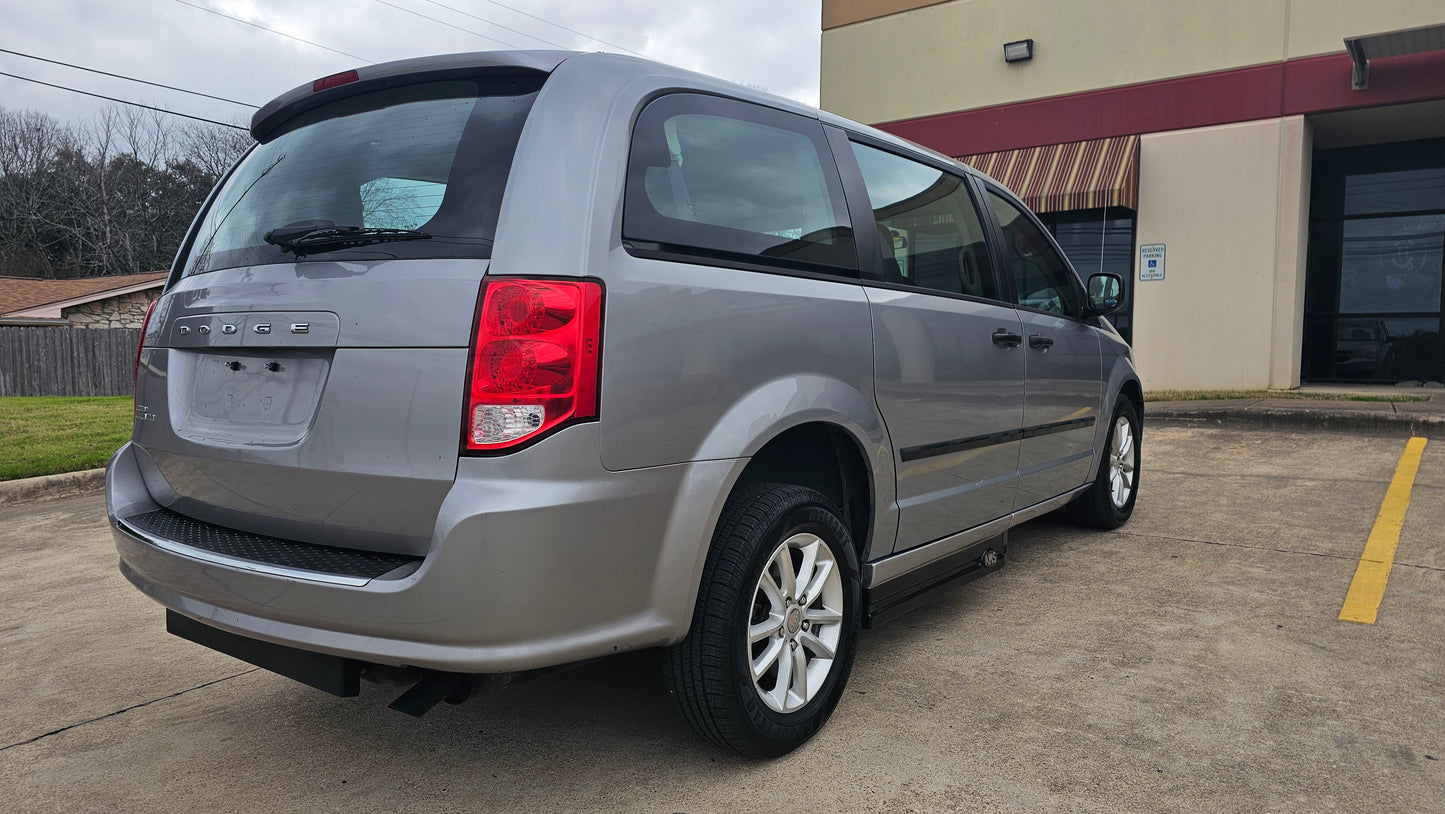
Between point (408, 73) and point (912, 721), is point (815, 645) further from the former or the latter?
point (408, 73)

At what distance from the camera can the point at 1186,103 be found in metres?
12.8

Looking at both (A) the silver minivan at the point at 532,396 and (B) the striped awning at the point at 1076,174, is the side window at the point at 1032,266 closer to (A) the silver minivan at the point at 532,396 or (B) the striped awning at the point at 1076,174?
(A) the silver minivan at the point at 532,396

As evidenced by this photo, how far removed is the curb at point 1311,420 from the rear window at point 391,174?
938cm

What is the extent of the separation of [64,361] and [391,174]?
2375cm

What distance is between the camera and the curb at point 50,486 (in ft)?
21.7

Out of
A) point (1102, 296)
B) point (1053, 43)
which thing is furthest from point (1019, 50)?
point (1102, 296)

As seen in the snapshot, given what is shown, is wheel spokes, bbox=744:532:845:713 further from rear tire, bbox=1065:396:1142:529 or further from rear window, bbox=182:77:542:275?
rear tire, bbox=1065:396:1142:529

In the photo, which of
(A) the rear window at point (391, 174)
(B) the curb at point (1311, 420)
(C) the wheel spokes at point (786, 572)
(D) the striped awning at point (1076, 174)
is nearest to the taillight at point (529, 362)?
(A) the rear window at point (391, 174)

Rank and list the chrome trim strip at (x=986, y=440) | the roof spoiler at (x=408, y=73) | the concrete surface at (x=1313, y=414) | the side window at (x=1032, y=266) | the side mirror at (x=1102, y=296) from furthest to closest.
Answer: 1. the concrete surface at (x=1313, y=414)
2. the side mirror at (x=1102, y=296)
3. the side window at (x=1032, y=266)
4. the chrome trim strip at (x=986, y=440)
5. the roof spoiler at (x=408, y=73)

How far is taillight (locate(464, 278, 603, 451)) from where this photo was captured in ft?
6.50

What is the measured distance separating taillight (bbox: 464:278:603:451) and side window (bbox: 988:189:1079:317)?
2.44m

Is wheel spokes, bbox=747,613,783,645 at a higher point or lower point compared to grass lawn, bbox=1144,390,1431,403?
higher

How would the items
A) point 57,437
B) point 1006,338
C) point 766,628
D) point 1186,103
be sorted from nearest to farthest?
point 766,628, point 1006,338, point 57,437, point 1186,103

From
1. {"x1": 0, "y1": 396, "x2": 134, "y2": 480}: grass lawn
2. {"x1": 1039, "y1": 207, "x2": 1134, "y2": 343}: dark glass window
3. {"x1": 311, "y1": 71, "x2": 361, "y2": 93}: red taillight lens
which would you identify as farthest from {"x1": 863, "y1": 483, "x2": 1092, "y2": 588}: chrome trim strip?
{"x1": 1039, "y1": 207, "x2": 1134, "y2": 343}: dark glass window
